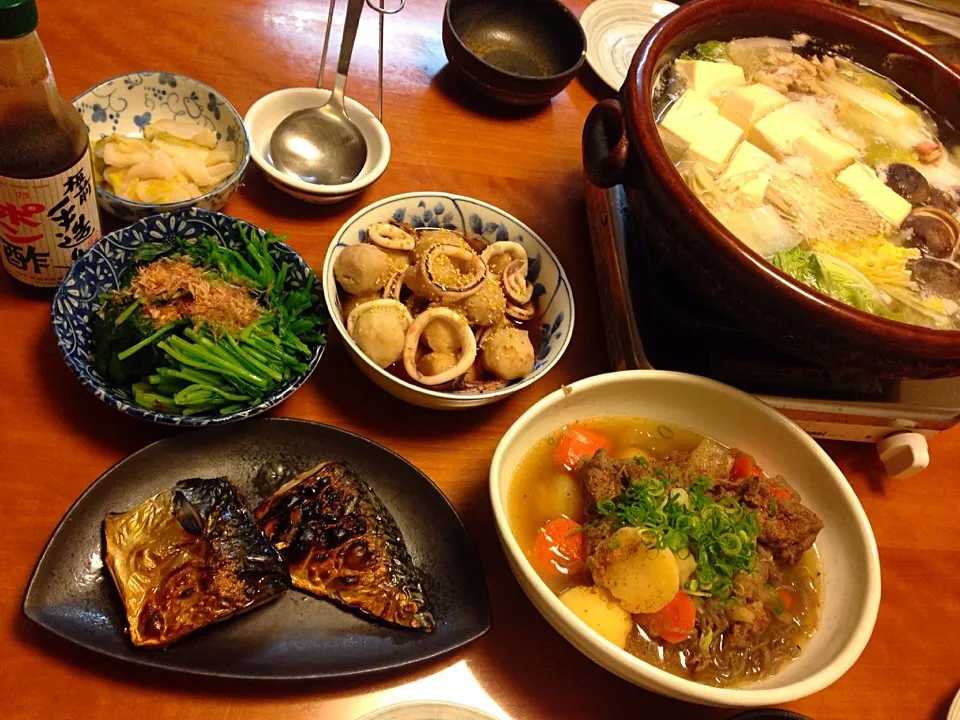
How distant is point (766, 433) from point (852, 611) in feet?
1.19

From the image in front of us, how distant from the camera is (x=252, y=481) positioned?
50.9 inches

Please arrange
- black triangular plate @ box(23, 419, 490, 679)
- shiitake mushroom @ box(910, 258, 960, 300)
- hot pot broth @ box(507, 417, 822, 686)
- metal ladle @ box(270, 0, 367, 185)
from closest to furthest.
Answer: black triangular plate @ box(23, 419, 490, 679) → hot pot broth @ box(507, 417, 822, 686) → shiitake mushroom @ box(910, 258, 960, 300) → metal ladle @ box(270, 0, 367, 185)

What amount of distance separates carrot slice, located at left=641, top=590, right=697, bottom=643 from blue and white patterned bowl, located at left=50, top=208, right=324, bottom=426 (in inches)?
30.8

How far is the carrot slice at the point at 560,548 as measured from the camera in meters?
1.26

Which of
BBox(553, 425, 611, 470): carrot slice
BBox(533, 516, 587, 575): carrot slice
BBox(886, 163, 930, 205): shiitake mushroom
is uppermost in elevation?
BBox(886, 163, 930, 205): shiitake mushroom

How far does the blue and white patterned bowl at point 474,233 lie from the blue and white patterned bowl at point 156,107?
1.09 feet

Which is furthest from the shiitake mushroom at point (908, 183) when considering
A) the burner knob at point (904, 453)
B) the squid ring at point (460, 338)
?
the squid ring at point (460, 338)

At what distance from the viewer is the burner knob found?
1.54m

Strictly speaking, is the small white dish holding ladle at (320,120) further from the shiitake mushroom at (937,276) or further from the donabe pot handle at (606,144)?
the shiitake mushroom at (937,276)

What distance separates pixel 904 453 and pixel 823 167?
0.72m

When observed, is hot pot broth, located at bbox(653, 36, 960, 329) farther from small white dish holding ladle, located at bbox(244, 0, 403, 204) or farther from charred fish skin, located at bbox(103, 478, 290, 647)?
charred fish skin, located at bbox(103, 478, 290, 647)

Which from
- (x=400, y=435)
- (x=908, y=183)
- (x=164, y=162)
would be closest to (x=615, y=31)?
(x=908, y=183)

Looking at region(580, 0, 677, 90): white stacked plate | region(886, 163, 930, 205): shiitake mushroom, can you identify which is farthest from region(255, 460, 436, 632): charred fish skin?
region(580, 0, 677, 90): white stacked plate

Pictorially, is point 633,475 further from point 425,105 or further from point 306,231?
point 425,105
